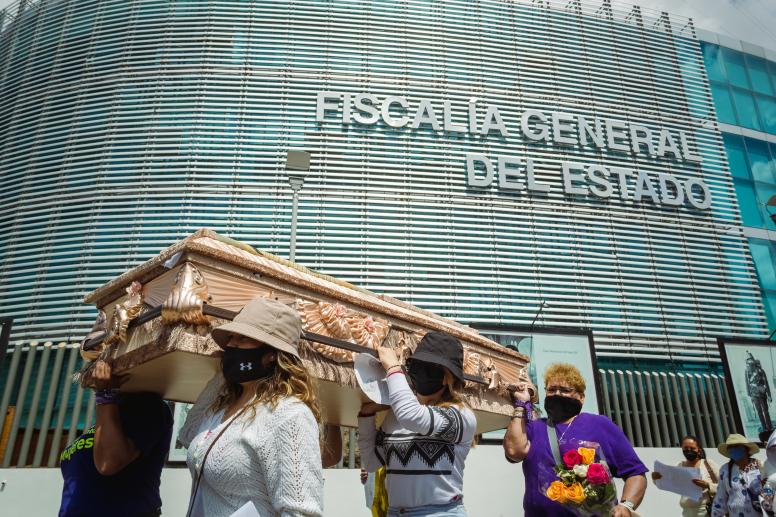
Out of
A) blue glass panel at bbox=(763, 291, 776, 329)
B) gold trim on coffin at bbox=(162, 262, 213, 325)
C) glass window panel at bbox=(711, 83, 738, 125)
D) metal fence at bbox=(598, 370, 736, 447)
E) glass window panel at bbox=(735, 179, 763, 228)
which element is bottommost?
gold trim on coffin at bbox=(162, 262, 213, 325)

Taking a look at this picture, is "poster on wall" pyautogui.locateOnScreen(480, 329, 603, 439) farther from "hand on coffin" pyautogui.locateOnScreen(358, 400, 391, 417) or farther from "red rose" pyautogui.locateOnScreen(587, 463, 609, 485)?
"hand on coffin" pyautogui.locateOnScreen(358, 400, 391, 417)

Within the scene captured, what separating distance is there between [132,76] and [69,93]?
185cm

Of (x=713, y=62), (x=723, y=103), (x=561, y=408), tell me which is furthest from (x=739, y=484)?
(x=713, y=62)

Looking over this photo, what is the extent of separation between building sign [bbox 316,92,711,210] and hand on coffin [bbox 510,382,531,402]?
10410mm

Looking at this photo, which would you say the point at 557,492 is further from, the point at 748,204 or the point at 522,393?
the point at 748,204

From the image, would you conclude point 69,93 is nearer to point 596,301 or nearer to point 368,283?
point 368,283

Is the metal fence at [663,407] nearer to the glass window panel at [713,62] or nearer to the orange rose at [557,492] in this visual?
the orange rose at [557,492]

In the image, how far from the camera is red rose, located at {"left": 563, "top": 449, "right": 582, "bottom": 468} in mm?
2951

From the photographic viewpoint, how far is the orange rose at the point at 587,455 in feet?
9.69

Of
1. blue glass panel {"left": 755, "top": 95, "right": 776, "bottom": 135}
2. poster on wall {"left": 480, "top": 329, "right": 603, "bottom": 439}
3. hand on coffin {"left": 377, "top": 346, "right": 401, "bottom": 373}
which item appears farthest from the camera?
blue glass panel {"left": 755, "top": 95, "right": 776, "bottom": 135}

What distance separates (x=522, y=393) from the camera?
3.33 metres

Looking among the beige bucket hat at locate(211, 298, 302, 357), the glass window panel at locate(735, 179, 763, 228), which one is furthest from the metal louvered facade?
the beige bucket hat at locate(211, 298, 302, 357)

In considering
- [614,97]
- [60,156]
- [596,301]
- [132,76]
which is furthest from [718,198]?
[60,156]

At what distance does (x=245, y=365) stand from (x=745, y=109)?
20662mm
